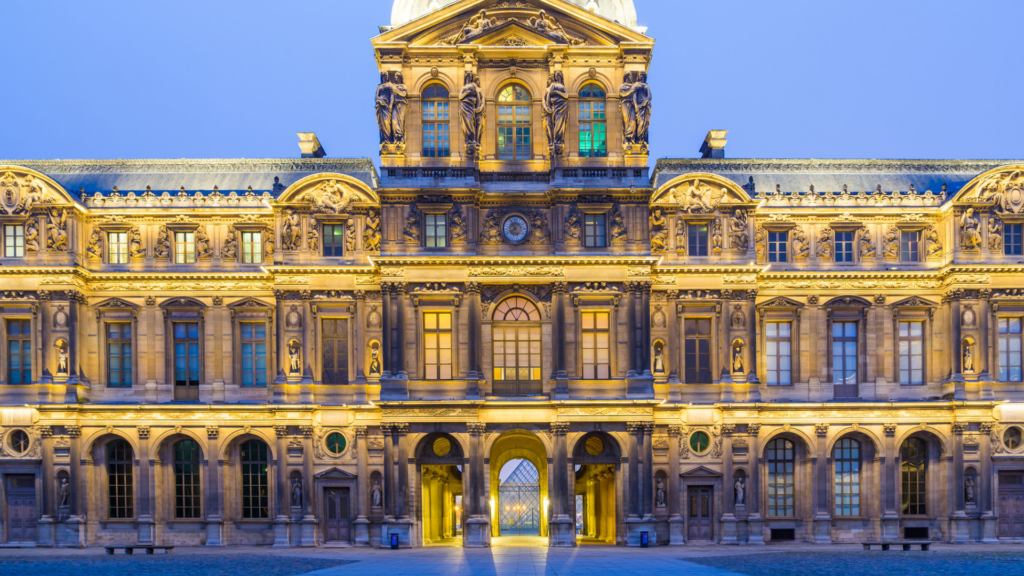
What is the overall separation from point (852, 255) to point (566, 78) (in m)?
16.7

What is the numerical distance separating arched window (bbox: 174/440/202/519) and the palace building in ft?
0.36

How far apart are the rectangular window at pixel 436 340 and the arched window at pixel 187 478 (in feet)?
41.2

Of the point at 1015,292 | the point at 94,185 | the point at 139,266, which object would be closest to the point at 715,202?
the point at 1015,292

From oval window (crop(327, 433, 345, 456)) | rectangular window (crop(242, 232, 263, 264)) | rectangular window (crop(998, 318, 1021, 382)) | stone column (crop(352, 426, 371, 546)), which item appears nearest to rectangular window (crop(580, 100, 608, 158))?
rectangular window (crop(242, 232, 263, 264))

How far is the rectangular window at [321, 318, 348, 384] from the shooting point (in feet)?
152

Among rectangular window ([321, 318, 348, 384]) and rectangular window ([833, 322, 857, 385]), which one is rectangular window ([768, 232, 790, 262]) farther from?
rectangular window ([321, 318, 348, 384])

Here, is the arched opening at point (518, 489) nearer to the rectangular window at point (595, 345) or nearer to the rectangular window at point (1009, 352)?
the rectangular window at point (595, 345)

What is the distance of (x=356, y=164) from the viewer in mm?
50125

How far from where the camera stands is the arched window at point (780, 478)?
153 feet

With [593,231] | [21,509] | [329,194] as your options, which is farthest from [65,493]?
[593,231]

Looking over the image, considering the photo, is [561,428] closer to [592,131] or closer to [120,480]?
[592,131]

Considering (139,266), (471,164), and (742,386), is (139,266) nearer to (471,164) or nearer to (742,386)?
(471,164)

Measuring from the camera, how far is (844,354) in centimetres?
4759

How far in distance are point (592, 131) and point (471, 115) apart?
583 centimetres
